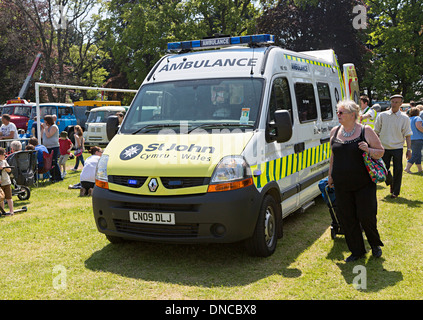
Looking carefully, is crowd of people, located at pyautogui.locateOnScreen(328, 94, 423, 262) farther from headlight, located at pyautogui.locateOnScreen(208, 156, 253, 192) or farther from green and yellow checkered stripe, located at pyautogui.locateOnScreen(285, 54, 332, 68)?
green and yellow checkered stripe, located at pyautogui.locateOnScreen(285, 54, 332, 68)

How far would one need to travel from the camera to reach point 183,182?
4.74 metres

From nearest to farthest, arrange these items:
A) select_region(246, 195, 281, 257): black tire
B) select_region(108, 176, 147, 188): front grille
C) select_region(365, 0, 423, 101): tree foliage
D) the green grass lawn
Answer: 1. the green grass lawn
2. select_region(108, 176, 147, 188): front grille
3. select_region(246, 195, 281, 257): black tire
4. select_region(365, 0, 423, 101): tree foliage

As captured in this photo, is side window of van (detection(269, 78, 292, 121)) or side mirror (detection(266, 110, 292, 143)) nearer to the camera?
side mirror (detection(266, 110, 292, 143))

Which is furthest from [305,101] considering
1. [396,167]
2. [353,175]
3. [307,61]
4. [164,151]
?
[396,167]

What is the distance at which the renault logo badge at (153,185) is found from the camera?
4.80 metres

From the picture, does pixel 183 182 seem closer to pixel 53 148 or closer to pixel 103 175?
pixel 103 175

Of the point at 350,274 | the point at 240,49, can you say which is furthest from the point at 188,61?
the point at 350,274

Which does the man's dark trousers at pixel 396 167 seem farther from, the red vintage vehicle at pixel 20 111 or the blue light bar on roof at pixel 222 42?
the red vintage vehicle at pixel 20 111

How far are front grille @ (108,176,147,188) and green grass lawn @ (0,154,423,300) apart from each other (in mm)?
971

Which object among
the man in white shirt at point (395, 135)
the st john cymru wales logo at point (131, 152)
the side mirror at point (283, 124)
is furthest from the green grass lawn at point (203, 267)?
the man in white shirt at point (395, 135)

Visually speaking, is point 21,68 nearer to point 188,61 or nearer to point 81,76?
point 81,76

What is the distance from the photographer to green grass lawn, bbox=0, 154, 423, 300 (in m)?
4.37

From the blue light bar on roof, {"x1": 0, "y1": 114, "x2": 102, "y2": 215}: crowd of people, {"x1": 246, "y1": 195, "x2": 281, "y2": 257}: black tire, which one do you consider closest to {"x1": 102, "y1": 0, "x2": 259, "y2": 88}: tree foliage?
{"x1": 0, "y1": 114, "x2": 102, "y2": 215}: crowd of people

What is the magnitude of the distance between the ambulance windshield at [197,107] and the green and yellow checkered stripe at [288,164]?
21.7 inches
